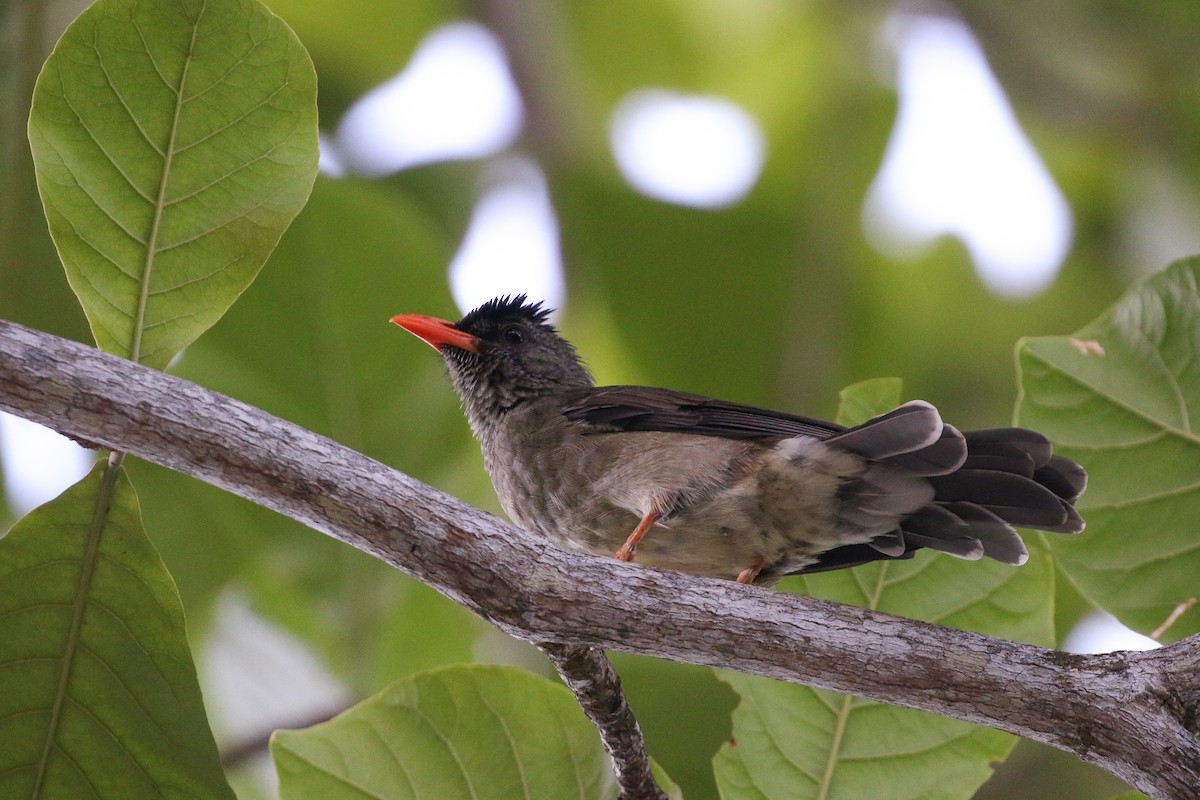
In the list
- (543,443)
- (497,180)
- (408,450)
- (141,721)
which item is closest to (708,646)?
(141,721)

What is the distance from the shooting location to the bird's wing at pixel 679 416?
3.23 m

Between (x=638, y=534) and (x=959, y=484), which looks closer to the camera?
(x=959, y=484)

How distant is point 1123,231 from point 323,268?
335 centimetres

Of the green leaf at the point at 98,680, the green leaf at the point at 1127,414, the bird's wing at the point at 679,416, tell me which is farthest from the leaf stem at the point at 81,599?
the green leaf at the point at 1127,414

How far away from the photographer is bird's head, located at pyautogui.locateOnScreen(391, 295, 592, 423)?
4.02 m

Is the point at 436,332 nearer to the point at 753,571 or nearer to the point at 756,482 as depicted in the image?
the point at 756,482

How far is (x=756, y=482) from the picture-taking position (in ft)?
10.7

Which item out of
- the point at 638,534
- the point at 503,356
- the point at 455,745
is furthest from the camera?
the point at 503,356

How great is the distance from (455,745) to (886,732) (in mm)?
953

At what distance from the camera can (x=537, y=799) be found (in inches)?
102

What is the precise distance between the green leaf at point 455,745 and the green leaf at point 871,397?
973 millimetres

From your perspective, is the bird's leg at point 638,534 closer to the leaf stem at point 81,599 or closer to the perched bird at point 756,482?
the perched bird at point 756,482

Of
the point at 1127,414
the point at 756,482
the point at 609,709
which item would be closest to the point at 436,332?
the point at 756,482

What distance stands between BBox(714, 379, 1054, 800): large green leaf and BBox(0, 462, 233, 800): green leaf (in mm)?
1119
